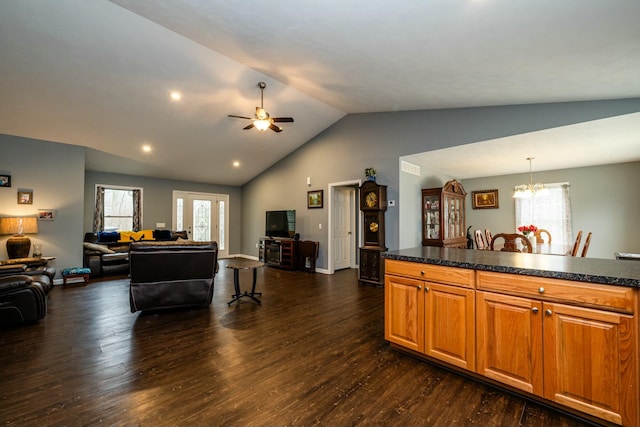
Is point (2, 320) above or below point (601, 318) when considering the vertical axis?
below

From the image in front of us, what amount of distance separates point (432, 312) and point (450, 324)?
154 millimetres

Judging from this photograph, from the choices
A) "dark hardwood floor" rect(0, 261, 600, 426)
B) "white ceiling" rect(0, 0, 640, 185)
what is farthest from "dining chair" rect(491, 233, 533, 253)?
"dark hardwood floor" rect(0, 261, 600, 426)

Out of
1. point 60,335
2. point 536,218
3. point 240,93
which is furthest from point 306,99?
point 536,218

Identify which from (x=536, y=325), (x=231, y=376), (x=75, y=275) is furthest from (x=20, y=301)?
(x=536, y=325)

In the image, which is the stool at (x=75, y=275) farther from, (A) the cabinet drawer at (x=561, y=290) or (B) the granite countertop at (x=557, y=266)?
(A) the cabinet drawer at (x=561, y=290)

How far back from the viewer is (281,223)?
744cm

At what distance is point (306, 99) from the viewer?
17.3ft

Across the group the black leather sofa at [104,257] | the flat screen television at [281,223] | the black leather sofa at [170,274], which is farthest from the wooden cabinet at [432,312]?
the black leather sofa at [104,257]

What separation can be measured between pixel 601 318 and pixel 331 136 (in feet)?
18.4

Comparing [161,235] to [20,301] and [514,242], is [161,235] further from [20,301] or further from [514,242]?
[514,242]

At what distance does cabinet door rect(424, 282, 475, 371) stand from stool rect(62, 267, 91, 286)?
243 inches

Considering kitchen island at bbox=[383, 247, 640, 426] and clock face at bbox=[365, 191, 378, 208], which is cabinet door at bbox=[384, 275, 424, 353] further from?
clock face at bbox=[365, 191, 378, 208]

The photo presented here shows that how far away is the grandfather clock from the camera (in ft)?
17.2

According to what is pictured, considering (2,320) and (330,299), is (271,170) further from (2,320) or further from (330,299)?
(2,320)
